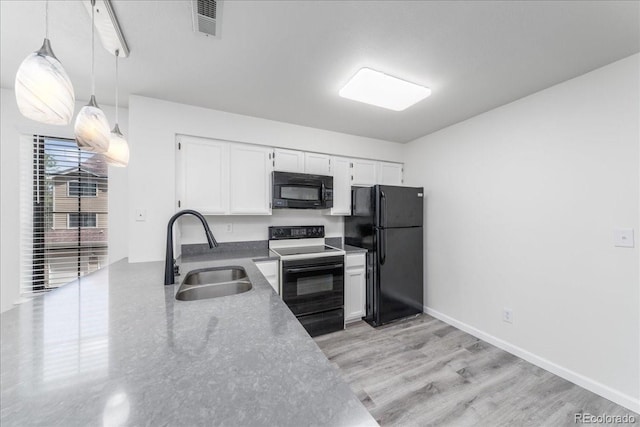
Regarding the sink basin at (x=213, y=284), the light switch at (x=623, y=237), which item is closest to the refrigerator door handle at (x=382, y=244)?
the sink basin at (x=213, y=284)

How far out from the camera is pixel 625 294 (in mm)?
1648

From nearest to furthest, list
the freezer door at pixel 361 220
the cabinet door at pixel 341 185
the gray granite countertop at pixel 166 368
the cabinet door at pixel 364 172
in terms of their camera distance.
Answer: the gray granite countertop at pixel 166 368
the freezer door at pixel 361 220
the cabinet door at pixel 341 185
the cabinet door at pixel 364 172

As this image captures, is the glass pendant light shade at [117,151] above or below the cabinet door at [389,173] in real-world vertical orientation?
below

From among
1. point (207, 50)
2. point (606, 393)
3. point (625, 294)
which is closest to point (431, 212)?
point (625, 294)

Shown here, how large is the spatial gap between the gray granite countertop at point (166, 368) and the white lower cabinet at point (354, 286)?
1.86 m

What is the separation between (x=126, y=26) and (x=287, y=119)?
152 cm

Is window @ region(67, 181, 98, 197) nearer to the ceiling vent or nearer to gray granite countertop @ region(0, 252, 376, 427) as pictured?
gray granite countertop @ region(0, 252, 376, 427)

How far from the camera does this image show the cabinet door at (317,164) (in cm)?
293

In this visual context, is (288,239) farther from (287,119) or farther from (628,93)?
(628,93)

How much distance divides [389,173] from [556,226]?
190 centimetres

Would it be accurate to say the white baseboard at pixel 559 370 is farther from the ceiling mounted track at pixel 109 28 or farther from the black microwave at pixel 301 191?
the ceiling mounted track at pixel 109 28

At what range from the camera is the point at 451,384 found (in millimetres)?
1843

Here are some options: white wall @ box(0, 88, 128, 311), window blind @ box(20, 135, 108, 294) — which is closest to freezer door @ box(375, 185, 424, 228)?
window blind @ box(20, 135, 108, 294)

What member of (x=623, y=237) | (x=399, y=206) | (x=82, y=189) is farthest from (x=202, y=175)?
(x=623, y=237)
